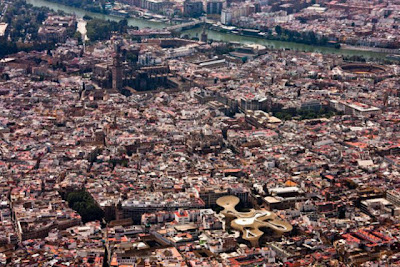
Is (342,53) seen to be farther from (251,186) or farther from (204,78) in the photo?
(251,186)

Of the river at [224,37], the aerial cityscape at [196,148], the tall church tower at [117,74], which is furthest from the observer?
the river at [224,37]

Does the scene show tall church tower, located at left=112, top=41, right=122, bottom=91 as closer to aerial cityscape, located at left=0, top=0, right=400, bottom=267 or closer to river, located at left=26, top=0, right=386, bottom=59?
aerial cityscape, located at left=0, top=0, right=400, bottom=267

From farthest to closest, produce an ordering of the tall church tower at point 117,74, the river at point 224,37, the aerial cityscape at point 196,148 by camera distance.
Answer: the river at point 224,37, the tall church tower at point 117,74, the aerial cityscape at point 196,148

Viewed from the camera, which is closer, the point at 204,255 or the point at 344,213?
the point at 204,255

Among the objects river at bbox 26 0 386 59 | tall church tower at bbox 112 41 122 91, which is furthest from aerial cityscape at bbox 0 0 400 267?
river at bbox 26 0 386 59

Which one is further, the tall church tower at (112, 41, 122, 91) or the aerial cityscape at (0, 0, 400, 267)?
the tall church tower at (112, 41, 122, 91)

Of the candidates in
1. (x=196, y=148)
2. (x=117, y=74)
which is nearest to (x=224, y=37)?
(x=117, y=74)

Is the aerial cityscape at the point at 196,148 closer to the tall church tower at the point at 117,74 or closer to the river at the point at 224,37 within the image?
the tall church tower at the point at 117,74

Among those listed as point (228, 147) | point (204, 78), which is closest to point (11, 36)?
point (204, 78)

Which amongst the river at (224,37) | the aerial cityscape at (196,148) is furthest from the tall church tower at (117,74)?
the river at (224,37)
